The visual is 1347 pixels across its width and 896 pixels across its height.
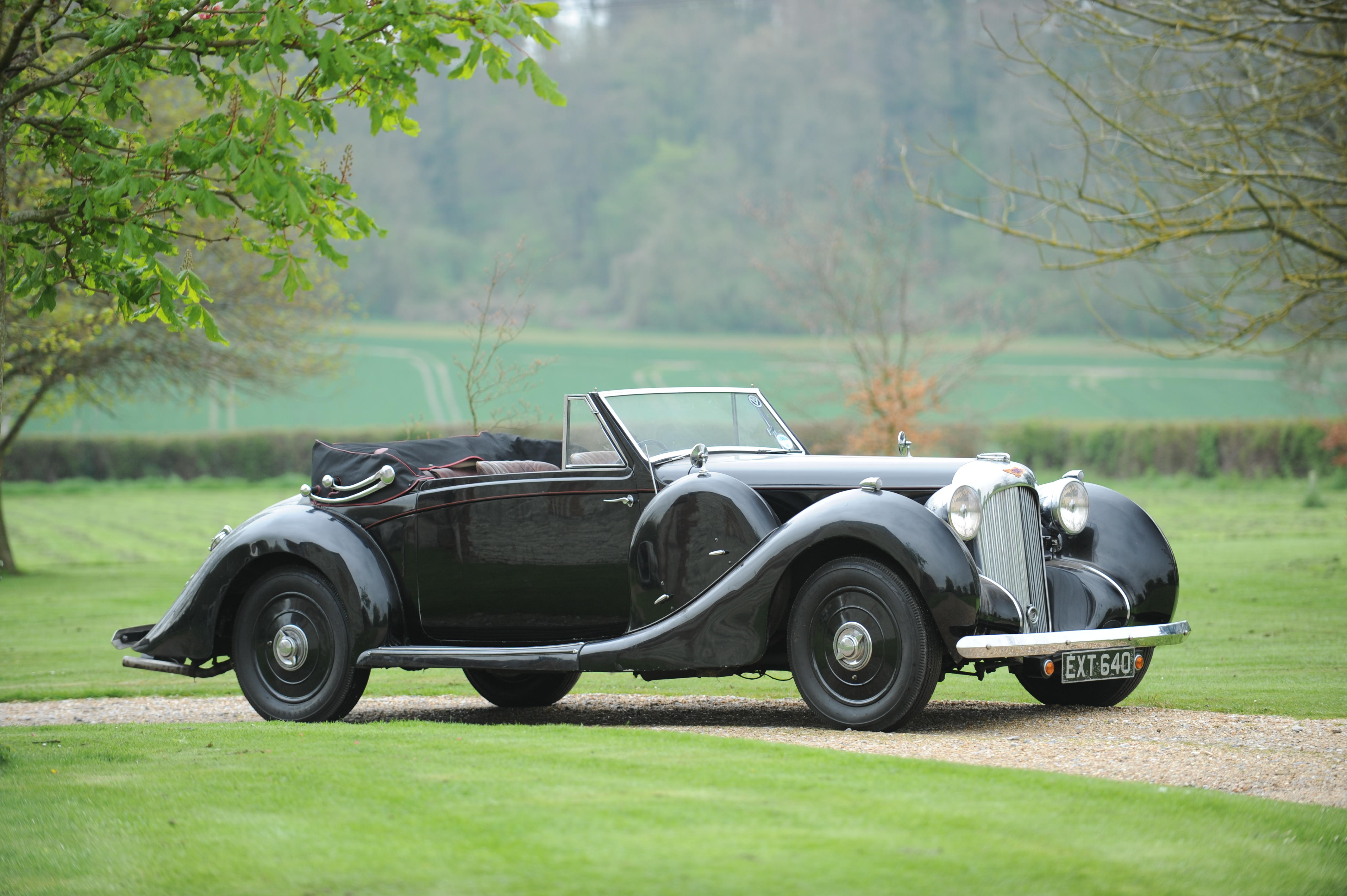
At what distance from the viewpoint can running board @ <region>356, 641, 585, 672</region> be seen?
269 inches

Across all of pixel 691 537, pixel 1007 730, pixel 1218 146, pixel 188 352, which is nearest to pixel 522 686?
pixel 691 537

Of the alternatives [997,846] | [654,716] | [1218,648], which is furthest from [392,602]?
[1218,648]

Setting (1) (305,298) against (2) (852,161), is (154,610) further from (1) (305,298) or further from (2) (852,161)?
(2) (852,161)

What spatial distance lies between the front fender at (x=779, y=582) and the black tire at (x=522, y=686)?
193 centimetres

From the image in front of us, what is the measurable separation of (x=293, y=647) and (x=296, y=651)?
33 mm

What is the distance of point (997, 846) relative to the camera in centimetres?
409

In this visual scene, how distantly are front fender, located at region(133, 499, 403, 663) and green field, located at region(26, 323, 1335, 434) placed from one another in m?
51.1

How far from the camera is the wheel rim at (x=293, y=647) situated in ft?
24.7

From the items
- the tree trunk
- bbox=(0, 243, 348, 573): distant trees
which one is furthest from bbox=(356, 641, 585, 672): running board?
→ the tree trunk

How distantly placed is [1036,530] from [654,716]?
2466 millimetres

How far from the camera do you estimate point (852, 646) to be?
625 cm

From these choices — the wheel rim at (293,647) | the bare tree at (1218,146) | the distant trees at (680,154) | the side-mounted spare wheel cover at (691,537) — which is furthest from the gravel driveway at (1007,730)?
the distant trees at (680,154)

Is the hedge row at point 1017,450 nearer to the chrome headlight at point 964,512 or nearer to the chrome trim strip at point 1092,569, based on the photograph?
the chrome trim strip at point 1092,569

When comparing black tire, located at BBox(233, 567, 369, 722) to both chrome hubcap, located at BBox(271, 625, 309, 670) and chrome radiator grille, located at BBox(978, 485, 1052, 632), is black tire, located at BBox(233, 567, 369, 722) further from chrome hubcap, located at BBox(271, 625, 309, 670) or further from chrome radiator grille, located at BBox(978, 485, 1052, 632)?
chrome radiator grille, located at BBox(978, 485, 1052, 632)
